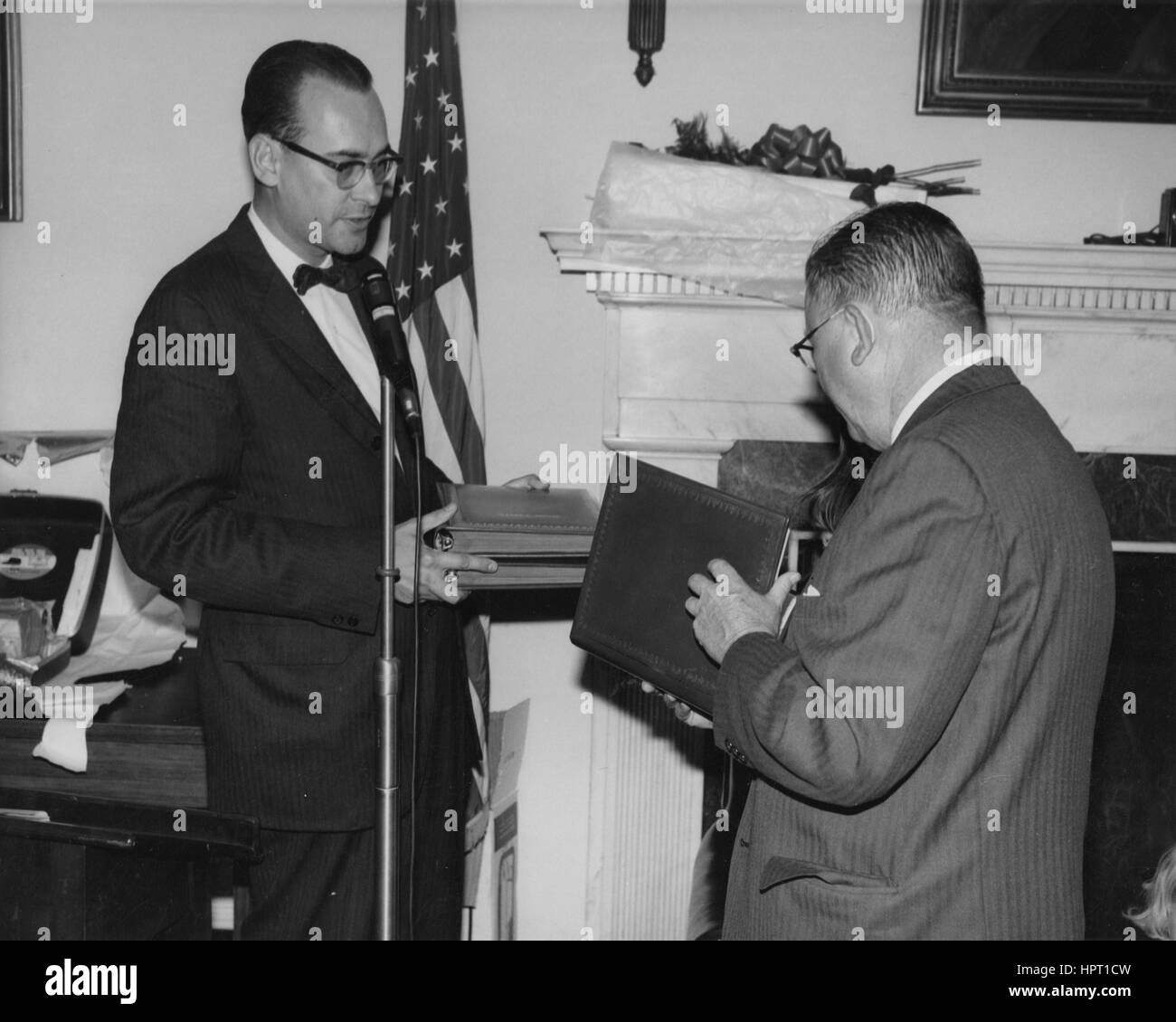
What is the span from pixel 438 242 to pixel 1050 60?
59.0 inches

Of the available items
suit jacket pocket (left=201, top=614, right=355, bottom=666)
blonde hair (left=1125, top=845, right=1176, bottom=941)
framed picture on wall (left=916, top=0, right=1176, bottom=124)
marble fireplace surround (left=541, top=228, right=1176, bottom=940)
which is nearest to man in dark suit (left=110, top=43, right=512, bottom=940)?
suit jacket pocket (left=201, top=614, right=355, bottom=666)

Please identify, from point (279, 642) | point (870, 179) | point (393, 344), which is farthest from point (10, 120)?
point (870, 179)

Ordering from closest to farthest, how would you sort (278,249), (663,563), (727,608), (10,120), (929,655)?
1. (929,655)
2. (727,608)
3. (663,563)
4. (278,249)
5. (10,120)

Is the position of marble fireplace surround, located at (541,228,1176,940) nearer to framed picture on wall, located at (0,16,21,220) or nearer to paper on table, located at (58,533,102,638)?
paper on table, located at (58,533,102,638)

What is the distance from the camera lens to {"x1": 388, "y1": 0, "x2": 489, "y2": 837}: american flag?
2.65 m

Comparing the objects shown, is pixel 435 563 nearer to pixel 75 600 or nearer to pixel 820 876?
pixel 820 876

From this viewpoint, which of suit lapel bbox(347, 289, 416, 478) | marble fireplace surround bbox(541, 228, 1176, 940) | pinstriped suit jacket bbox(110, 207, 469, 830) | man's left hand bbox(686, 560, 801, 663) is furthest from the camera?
marble fireplace surround bbox(541, 228, 1176, 940)

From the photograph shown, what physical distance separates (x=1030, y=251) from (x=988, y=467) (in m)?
1.53

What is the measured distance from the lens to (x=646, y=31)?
8.91ft

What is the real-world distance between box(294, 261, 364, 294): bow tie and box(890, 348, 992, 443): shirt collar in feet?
3.38

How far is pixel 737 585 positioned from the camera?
156 centimetres

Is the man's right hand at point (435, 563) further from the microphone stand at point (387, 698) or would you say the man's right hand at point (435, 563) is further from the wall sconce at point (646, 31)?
the wall sconce at point (646, 31)
